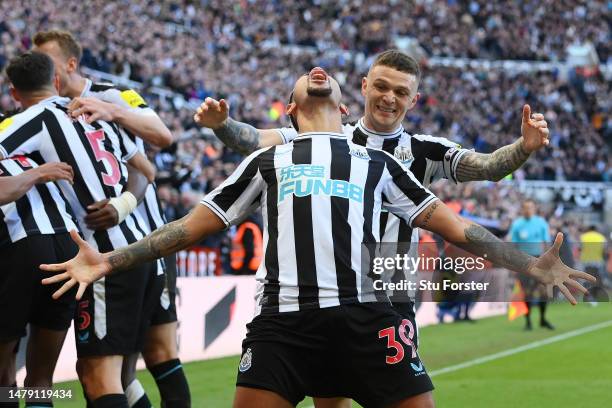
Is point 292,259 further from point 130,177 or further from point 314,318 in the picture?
point 130,177

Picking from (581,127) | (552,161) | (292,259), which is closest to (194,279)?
(292,259)

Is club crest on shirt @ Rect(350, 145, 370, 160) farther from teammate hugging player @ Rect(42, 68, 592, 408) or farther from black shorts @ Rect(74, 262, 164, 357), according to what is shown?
black shorts @ Rect(74, 262, 164, 357)

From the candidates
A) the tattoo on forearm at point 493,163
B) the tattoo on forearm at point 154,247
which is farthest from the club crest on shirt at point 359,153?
the tattoo on forearm at point 493,163

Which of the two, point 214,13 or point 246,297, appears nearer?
point 246,297

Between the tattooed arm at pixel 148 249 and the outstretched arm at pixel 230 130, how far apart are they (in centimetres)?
96

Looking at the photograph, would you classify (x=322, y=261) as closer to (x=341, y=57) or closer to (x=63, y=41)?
(x=63, y=41)

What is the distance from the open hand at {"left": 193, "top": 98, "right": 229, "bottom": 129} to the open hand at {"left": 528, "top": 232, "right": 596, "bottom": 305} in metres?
1.77

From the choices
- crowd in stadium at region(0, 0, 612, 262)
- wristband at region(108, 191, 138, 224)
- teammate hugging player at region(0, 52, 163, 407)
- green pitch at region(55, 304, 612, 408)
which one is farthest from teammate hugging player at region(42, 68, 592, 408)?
crowd in stadium at region(0, 0, 612, 262)

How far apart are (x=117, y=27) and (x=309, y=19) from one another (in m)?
15.9

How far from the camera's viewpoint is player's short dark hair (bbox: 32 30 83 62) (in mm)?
6125

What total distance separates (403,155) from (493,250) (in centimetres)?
115

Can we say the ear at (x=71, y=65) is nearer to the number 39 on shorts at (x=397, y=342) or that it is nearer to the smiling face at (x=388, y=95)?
the smiling face at (x=388, y=95)

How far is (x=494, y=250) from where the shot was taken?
4207 mm

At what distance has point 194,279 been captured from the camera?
11.4 metres
